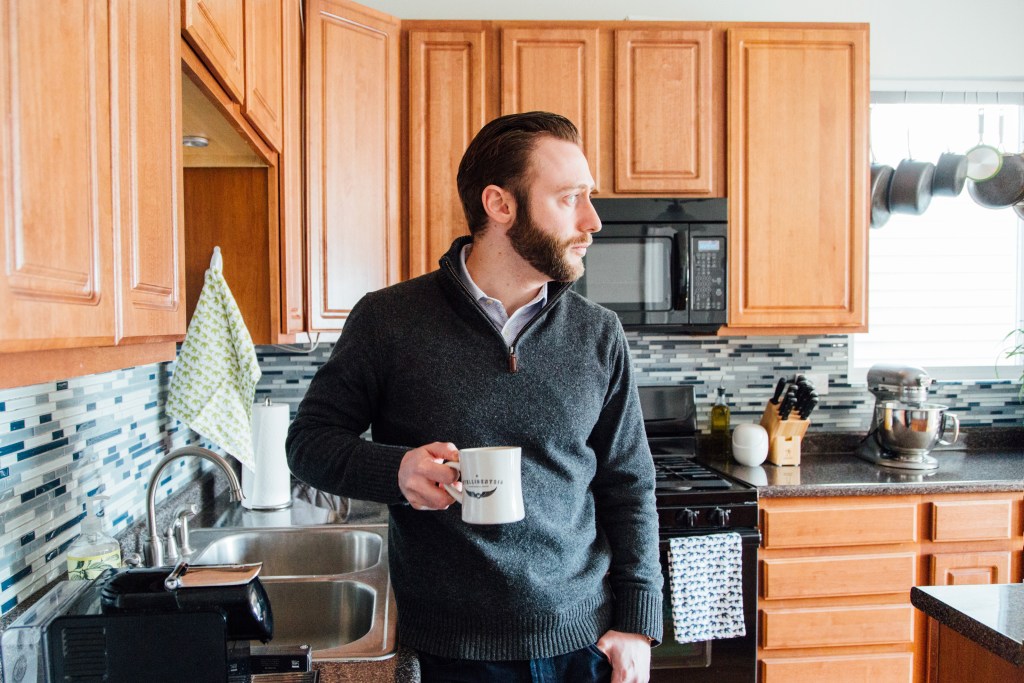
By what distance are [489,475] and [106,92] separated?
1.92 ft

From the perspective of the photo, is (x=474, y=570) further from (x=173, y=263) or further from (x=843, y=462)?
(x=843, y=462)

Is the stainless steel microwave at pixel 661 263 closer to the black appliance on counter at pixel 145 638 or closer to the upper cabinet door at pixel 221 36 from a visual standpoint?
the upper cabinet door at pixel 221 36

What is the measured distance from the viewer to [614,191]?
2580 millimetres

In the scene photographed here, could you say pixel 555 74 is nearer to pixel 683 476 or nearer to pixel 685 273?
pixel 685 273

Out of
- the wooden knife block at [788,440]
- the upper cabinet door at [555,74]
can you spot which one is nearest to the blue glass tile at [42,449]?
the upper cabinet door at [555,74]

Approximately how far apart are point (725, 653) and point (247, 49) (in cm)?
208

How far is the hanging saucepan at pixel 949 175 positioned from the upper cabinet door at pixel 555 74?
54.1 inches

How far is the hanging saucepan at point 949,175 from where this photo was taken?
283cm

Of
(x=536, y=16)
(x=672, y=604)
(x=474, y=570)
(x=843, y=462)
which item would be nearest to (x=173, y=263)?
(x=474, y=570)

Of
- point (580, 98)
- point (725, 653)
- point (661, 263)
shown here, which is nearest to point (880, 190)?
point (661, 263)

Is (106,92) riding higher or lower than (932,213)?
lower

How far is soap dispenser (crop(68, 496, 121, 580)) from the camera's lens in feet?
4.07

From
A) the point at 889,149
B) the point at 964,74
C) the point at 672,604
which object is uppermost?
the point at 964,74

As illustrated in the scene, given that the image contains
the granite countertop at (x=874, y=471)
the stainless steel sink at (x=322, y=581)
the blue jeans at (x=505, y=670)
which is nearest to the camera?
the blue jeans at (x=505, y=670)
